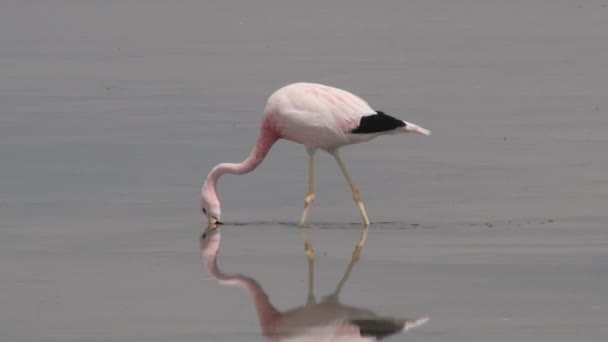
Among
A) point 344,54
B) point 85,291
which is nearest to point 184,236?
point 85,291

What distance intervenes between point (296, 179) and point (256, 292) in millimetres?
4195

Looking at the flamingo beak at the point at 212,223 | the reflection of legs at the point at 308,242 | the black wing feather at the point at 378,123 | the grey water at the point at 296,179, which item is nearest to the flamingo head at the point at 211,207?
the flamingo beak at the point at 212,223

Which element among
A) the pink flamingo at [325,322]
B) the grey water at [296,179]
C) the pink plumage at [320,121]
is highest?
the pink plumage at [320,121]

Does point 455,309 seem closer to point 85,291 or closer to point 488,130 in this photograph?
point 85,291

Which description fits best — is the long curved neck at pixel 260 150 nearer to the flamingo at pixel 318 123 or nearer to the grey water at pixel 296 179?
the flamingo at pixel 318 123

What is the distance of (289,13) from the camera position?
1059 inches

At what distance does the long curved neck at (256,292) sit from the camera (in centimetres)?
900

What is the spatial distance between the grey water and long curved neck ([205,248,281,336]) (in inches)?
2.7

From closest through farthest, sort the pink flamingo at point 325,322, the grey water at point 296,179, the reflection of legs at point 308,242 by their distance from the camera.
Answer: the pink flamingo at point 325,322
the grey water at point 296,179
the reflection of legs at point 308,242

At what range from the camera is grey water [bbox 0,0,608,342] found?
949cm

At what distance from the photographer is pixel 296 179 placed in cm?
1400

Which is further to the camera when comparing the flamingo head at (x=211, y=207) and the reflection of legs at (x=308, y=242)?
the flamingo head at (x=211, y=207)

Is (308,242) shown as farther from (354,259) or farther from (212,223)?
(212,223)

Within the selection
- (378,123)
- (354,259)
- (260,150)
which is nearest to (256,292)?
(354,259)
